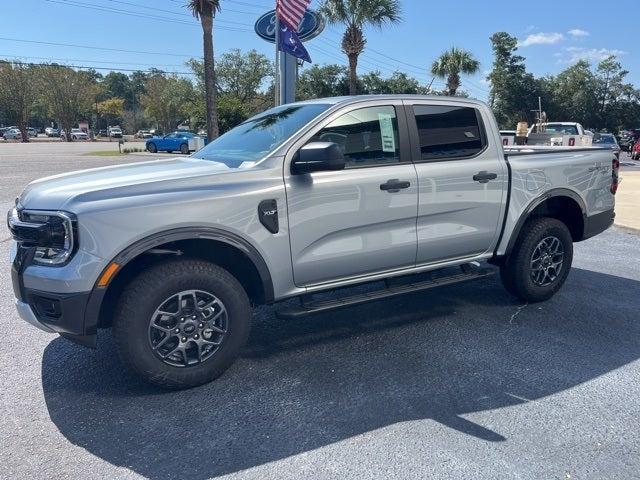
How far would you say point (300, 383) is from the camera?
12.1 ft

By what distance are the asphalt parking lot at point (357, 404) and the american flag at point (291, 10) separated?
8.55 meters

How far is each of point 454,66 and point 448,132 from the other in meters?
33.7

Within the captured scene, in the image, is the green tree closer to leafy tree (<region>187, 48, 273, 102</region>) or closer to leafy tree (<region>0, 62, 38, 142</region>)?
leafy tree (<region>0, 62, 38, 142</region>)

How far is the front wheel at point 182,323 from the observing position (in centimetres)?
333

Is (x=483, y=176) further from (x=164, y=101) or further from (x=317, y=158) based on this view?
(x=164, y=101)

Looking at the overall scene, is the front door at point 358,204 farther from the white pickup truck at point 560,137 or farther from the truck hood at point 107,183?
the white pickup truck at point 560,137

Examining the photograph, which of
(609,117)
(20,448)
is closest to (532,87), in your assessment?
(609,117)

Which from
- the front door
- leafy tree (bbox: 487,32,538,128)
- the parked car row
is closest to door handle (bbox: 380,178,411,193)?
the front door

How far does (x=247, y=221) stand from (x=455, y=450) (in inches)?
73.6

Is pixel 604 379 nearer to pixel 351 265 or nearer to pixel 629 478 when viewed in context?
pixel 629 478

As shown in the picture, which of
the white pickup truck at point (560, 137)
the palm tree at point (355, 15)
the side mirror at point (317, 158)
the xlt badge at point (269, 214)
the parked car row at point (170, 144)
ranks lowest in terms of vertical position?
the xlt badge at point (269, 214)

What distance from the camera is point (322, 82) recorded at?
47.9m

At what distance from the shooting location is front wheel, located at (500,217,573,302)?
5098 mm

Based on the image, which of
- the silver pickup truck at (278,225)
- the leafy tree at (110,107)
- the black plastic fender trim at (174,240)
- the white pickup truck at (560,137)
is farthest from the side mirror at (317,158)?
the leafy tree at (110,107)
